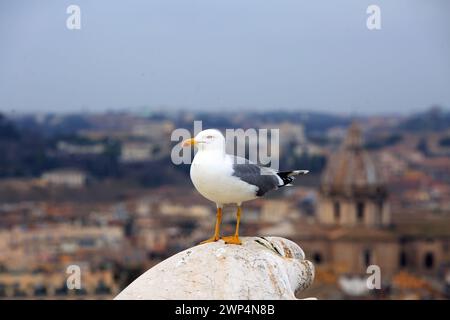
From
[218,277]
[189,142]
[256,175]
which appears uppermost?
[189,142]

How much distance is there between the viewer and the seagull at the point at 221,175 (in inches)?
241

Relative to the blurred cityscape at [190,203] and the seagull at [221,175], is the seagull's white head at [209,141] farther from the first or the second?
the blurred cityscape at [190,203]

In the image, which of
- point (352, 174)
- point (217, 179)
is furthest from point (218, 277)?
point (352, 174)

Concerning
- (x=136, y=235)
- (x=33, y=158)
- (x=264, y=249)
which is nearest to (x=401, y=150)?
(x=33, y=158)

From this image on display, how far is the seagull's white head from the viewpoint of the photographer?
20.1ft

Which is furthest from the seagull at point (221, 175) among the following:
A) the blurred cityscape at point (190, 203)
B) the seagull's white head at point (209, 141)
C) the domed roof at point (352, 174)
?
the domed roof at point (352, 174)

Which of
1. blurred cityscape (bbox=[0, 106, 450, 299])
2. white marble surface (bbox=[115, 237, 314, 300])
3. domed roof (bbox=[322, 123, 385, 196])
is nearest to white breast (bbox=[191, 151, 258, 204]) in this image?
white marble surface (bbox=[115, 237, 314, 300])

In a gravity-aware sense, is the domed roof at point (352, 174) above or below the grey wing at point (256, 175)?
below

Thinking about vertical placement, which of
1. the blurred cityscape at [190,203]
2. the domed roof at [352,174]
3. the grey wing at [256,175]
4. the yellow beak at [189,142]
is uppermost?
the yellow beak at [189,142]

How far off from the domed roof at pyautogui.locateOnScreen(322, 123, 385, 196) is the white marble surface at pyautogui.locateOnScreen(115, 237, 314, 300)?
4964cm

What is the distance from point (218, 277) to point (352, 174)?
51.1 m

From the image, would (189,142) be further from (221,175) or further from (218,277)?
(218,277)

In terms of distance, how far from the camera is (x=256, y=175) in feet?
21.3
